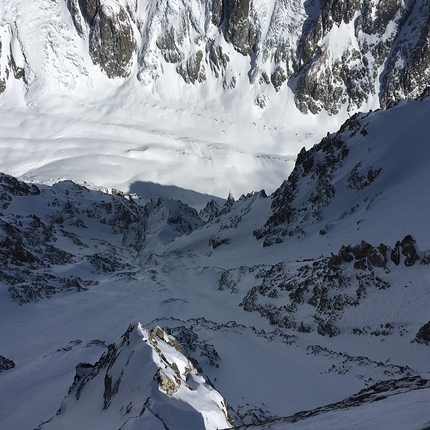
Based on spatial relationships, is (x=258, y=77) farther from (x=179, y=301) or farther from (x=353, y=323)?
(x=353, y=323)

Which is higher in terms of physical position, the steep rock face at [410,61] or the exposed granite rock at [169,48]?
the exposed granite rock at [169,48]

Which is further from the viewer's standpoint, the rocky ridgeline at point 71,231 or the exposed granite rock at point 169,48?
the exposed granite rock at point 169,48

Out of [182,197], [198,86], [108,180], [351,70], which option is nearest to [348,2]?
[351,70]

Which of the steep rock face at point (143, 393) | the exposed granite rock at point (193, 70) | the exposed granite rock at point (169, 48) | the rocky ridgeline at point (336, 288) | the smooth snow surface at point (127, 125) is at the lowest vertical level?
the rocky ridgeline at point (336, 288)

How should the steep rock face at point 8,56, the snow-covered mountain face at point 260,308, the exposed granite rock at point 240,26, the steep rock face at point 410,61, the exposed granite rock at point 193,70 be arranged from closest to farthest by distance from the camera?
the snow-covered mountain face at point 260,308 < the steep rock face at point 410,61 < the steep rock face at point 8,56 < the exposed granite rock at point 193,70 < the exposed granite rock at point 240,26

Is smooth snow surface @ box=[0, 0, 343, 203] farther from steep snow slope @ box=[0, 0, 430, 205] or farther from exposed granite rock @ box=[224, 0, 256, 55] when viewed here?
exposed granite rock @ box=[224, 0, 256, 55]

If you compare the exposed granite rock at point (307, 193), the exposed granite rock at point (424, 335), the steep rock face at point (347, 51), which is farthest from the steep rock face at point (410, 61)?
the exposed granite rock at point (424, 335)

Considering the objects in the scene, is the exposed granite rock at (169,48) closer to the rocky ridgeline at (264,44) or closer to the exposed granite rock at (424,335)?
the rocky ridgeline at (264,44)

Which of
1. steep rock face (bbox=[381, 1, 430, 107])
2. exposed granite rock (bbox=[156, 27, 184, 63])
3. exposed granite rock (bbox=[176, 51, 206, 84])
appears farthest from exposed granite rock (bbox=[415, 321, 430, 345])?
exposed granite rock (bbox=[156, 27, 184, 63])
